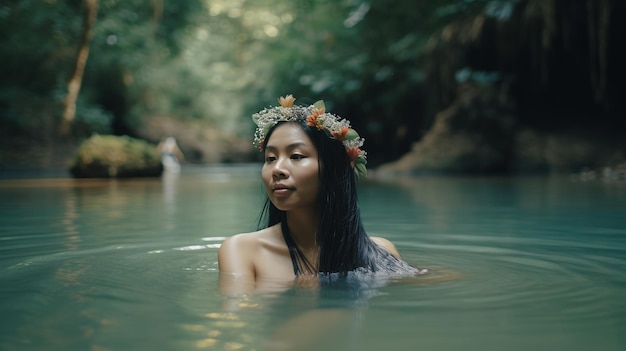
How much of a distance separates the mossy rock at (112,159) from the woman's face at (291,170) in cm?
1595

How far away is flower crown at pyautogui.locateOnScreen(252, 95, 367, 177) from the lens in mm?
3768

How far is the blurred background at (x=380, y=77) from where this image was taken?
1753 centimetres

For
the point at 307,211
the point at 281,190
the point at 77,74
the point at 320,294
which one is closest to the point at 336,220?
the point at 307,211

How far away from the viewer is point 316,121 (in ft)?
12.3

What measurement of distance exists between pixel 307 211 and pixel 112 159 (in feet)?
52.9

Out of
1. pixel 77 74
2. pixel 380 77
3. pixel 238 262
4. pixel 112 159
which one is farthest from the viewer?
pixel 77 74

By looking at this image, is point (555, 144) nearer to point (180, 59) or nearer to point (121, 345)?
point (121, 345)

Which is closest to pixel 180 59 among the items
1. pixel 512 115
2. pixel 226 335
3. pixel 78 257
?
pixel 512 115

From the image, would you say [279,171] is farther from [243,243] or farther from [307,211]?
[243,243]

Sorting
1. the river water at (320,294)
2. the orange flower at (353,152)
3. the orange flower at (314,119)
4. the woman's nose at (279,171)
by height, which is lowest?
the river water at (320,294)

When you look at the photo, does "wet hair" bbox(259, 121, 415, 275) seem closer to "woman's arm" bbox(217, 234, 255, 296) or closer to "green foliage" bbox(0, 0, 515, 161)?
"woman's arm" bbox(217, 234, 255, 296)

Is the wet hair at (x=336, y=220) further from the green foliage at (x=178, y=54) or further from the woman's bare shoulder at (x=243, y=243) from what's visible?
the green foliage at (x=178, y=54)

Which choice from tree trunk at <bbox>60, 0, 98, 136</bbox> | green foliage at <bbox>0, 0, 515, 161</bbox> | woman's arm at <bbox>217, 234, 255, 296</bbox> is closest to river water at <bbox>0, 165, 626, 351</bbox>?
woman's arm at <bbox>217, 234, 255, 296</bbox>

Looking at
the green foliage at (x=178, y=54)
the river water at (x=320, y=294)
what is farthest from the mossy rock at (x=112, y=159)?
the river water at (x=320, y=294)
